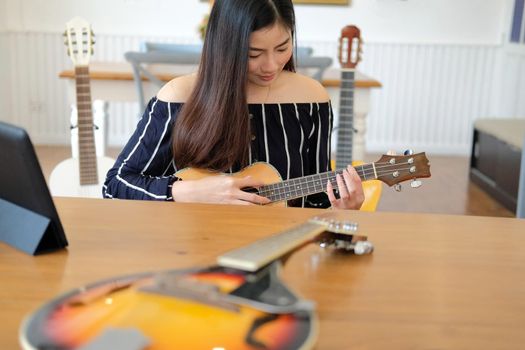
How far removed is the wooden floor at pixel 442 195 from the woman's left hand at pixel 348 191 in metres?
2.19

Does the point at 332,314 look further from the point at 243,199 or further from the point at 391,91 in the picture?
the point at 391,91

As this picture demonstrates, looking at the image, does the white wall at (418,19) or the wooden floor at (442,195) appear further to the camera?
the white wall at (418,19)

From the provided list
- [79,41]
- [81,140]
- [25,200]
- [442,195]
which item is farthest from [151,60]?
[442,195]

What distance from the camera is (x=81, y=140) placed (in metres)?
2.14

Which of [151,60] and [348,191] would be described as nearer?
[348,191]

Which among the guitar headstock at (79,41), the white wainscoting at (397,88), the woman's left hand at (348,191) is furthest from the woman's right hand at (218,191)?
the white wainscoting at (397,88)

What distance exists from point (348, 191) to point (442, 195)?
260cm

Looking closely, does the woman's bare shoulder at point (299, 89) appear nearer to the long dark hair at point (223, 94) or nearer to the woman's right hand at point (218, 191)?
the long dark hair at point (223, 94)

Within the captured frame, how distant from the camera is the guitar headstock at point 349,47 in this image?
2.05m

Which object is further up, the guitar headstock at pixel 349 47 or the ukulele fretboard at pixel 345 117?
the guitar headstock at pixel 349 47

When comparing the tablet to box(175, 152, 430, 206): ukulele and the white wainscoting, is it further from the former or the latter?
the white wainscoting

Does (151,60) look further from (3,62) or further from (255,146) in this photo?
(3,62)

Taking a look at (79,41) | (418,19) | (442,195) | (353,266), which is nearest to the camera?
(353,266)

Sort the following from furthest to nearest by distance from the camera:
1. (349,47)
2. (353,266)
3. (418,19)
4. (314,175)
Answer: (418,19)
(349,47)
(314,175)
(353,266)
